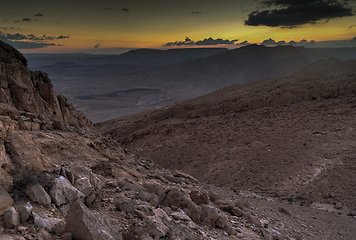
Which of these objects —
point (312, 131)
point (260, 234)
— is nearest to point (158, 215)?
point (260, 234)

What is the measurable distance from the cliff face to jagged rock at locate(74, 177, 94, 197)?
2446mm

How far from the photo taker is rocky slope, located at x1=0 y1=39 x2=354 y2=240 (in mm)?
3693

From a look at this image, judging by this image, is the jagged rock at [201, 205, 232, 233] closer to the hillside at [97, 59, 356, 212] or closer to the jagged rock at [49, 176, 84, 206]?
the jagged rock at [49, 176, 84, 206]

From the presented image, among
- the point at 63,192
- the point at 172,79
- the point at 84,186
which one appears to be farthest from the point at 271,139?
the point at 172,79

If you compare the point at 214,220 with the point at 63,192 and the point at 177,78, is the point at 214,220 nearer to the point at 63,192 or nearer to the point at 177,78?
the point at 63,192

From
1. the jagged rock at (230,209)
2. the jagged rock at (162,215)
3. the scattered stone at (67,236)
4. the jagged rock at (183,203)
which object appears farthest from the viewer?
the jagged rock at (230,209)

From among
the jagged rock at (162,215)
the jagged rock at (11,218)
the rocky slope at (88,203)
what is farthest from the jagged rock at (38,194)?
the jagged rock at (162,215)

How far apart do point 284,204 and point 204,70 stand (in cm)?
14326

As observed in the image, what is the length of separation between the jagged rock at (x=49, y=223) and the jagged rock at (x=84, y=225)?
0.44 feet

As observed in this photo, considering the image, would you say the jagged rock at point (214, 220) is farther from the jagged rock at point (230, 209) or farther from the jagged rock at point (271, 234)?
the jagged rock at point (230, 209)

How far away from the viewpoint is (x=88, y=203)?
186 inches

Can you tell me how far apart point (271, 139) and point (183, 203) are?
12.2m

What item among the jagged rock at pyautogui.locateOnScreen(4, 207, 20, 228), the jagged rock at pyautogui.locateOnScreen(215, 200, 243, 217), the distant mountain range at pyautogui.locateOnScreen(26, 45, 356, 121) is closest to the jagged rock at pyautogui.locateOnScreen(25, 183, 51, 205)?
the jagged rock at pyautogui.locateOnScreen(4, 207, 20, 228)

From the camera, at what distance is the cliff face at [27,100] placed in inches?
273
